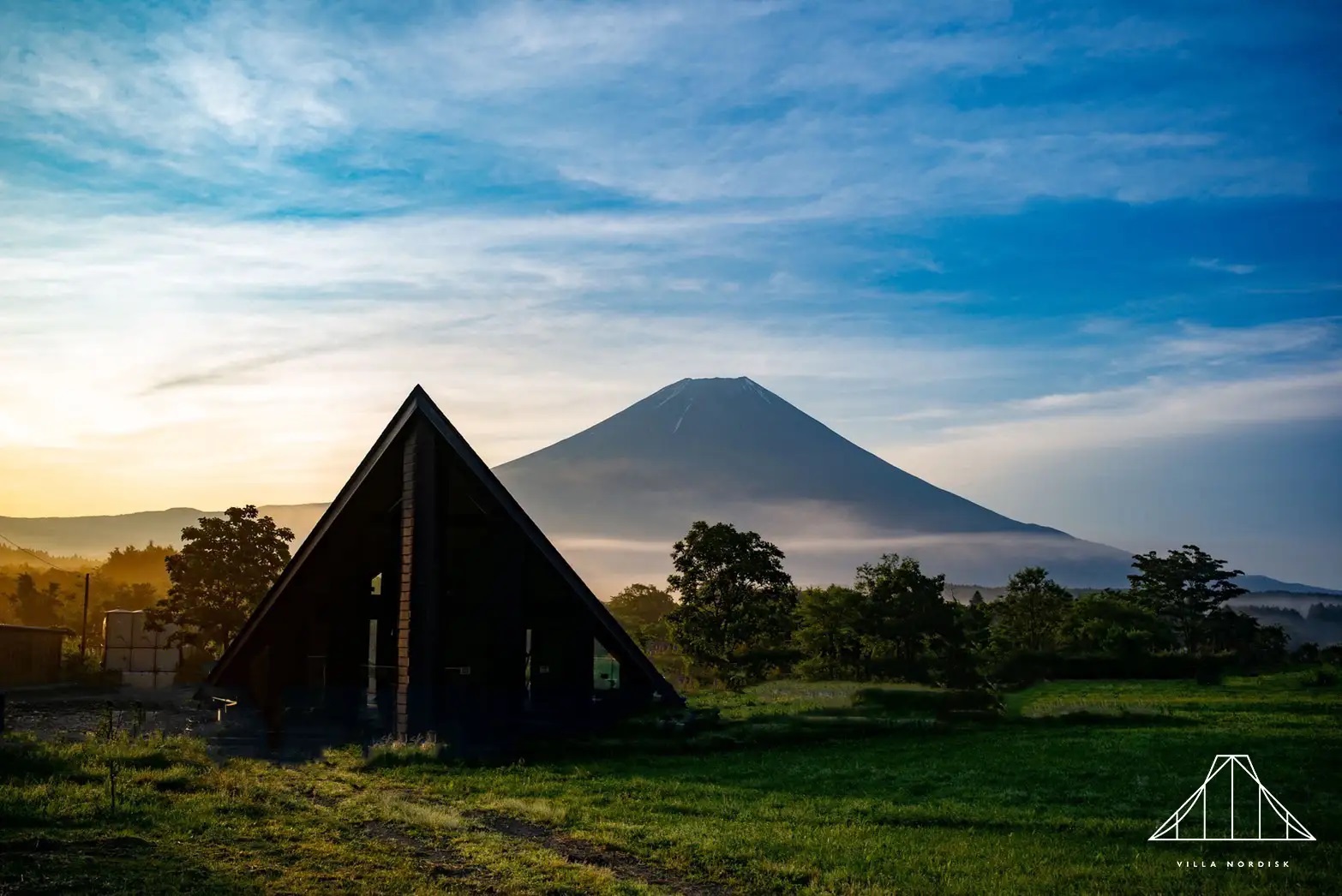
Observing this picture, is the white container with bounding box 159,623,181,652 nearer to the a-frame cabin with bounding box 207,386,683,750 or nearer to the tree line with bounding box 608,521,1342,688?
the tree line with bounding box 608,521,1342,688

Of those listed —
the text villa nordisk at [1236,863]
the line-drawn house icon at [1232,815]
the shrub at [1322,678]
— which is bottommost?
the shrub at [1322,678]

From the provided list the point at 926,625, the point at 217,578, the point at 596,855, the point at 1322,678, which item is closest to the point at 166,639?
the point at 217,578

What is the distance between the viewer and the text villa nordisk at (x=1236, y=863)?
12.1 m

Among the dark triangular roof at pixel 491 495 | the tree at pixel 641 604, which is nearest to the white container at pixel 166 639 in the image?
the dark triangular roof at pixel 491 495

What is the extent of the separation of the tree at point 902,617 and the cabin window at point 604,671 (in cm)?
1266

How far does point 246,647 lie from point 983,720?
18.7m

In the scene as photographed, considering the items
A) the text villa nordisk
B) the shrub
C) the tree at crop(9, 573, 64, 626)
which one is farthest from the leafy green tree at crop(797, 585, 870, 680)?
the tree at crop(9, 573, 64, 626)

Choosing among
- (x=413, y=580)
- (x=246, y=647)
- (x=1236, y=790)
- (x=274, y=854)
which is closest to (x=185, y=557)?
(x=246, y=647)

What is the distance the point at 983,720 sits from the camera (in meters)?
27.0

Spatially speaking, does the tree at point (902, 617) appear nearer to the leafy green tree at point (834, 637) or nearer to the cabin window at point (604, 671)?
the leafy green tree at point (834, 637)

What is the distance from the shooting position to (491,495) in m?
22.5

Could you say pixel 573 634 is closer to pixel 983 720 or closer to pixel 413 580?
pixel 413 580

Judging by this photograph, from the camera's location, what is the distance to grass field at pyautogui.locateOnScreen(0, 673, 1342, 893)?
36.5 ft

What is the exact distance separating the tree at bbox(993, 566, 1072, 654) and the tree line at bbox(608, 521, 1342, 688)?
0.11m
